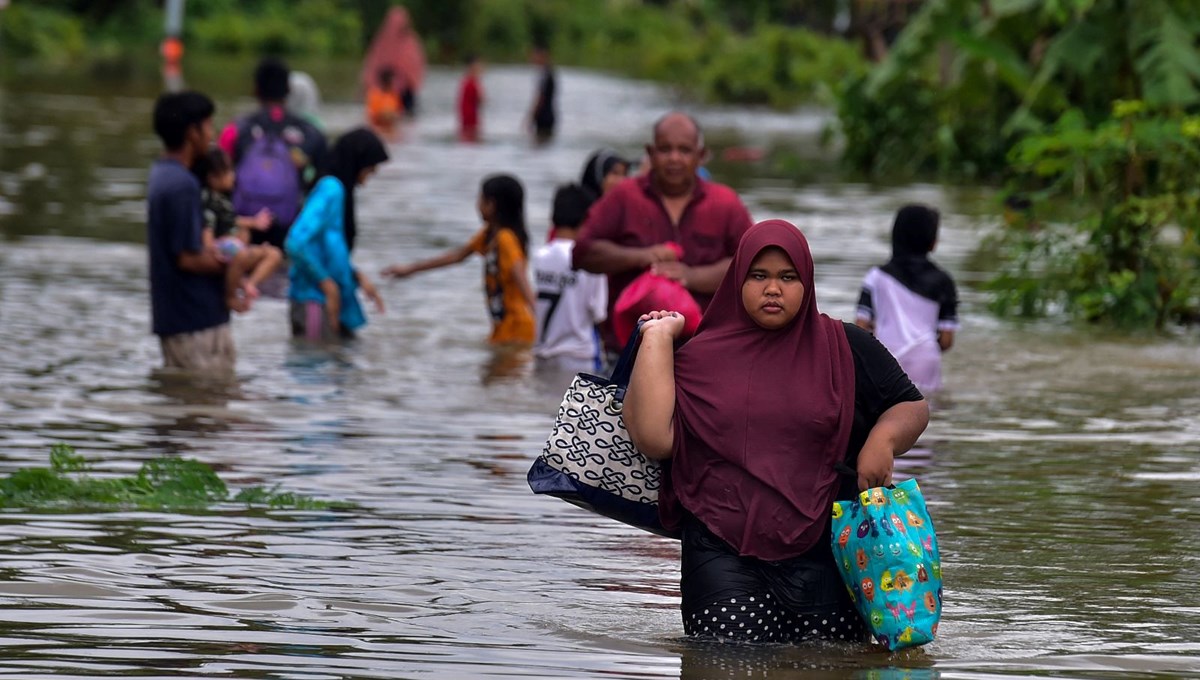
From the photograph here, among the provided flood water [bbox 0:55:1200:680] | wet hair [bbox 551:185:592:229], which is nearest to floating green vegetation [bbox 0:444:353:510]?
flood water [bbox 0:55:1200:680]

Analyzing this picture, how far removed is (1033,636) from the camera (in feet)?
22.0

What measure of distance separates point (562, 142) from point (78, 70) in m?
21.7

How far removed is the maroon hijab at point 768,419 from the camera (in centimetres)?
612

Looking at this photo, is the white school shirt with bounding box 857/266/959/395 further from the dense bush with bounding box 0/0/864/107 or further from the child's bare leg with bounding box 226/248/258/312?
the dense bush with bounding box 0/0/864/107

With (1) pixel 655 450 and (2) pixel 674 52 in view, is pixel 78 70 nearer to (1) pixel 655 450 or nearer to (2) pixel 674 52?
(2) pixel 674 52

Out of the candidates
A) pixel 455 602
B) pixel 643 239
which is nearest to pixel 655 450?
pixel 455 602

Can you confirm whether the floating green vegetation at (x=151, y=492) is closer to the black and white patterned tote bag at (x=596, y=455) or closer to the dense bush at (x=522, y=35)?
the black and white patterned tote bag at (x=596, y=455)

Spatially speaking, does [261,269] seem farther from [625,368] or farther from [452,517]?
[625,368]

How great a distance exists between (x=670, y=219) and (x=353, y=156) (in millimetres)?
3218

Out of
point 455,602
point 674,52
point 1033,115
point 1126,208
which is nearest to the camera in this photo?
point 455,602

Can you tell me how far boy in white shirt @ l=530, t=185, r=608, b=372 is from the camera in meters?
12.4

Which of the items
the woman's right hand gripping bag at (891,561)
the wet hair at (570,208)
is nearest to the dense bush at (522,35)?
the wet hair at (570,208)

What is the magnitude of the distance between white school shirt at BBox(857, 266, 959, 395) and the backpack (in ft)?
16.7

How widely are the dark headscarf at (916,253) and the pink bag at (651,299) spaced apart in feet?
4.54
